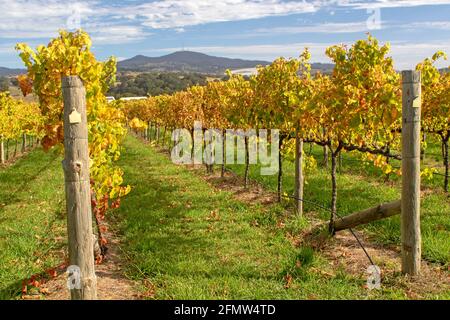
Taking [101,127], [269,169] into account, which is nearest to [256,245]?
[101,127]

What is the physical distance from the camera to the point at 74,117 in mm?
4066

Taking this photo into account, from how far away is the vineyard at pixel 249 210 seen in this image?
546cm

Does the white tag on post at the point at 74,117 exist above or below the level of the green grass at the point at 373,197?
above

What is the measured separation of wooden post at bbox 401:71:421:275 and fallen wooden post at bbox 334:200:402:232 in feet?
0.81

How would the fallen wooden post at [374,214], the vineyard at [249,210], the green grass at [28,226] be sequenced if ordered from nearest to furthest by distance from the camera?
the vineyard at [249,210], the fallen wooden post at [374,214], the green grass at [28,226]

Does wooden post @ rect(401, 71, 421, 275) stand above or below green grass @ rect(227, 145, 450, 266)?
above

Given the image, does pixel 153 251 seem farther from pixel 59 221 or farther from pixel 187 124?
pixel 187 124

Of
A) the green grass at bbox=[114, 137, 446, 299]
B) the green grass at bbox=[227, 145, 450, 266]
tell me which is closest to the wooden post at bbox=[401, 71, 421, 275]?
the green grass at bbox=[114, 137, 446, 299]

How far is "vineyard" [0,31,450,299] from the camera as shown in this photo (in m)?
5.46

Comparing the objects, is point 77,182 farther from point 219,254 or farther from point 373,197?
point 373,197

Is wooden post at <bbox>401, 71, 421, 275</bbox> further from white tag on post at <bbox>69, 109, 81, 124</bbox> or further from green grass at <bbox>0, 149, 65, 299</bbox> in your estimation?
green grass at <bbox>0, 149, 65, 299</bbox>

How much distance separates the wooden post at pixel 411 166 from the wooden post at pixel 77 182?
13.7 ft

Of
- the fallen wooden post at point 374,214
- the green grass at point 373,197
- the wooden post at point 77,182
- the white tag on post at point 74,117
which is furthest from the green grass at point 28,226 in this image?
the green grass at point 373,197

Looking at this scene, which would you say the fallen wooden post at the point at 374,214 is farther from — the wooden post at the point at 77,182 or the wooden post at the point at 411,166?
the wooden post at the point at 77,182
